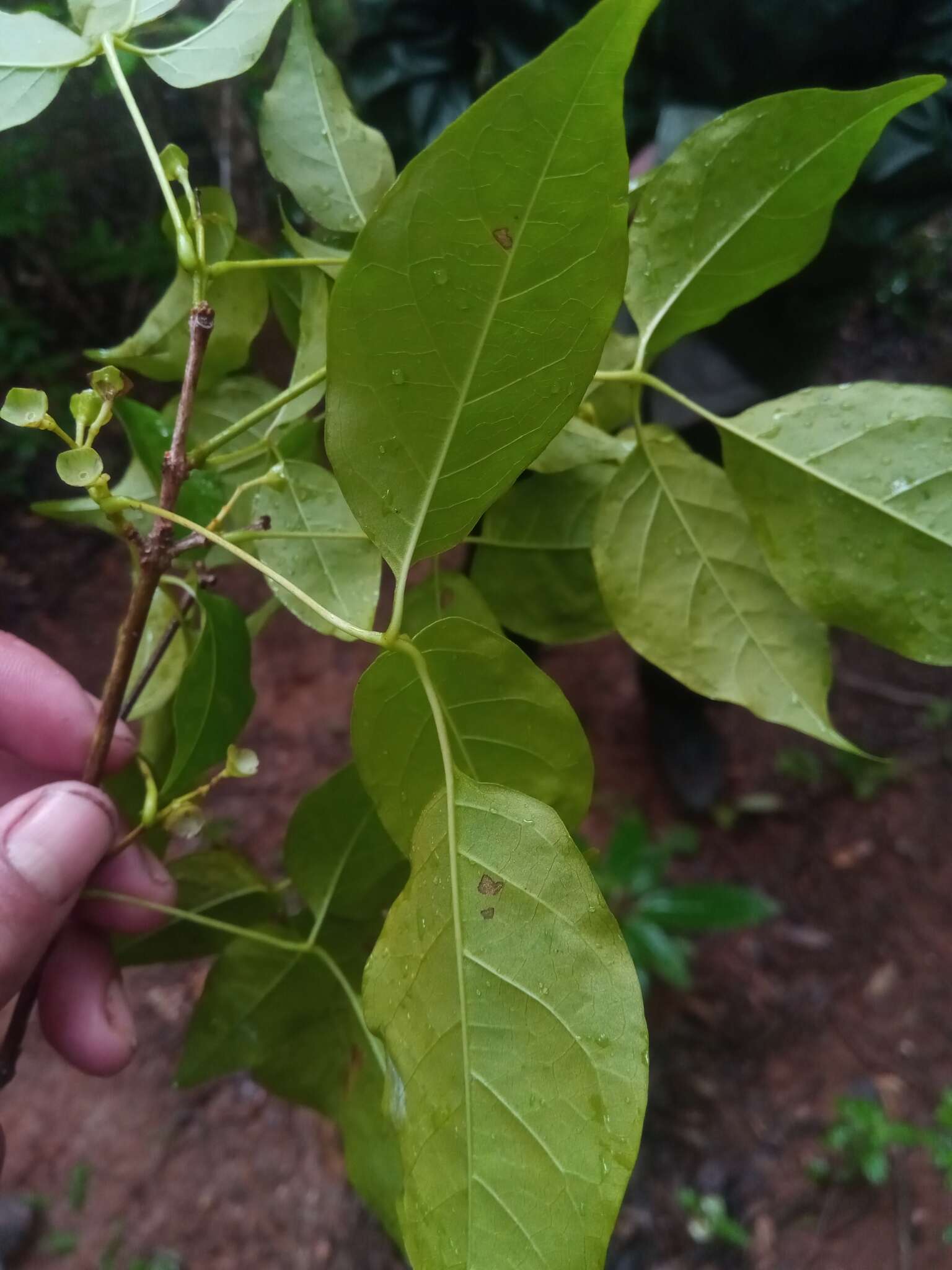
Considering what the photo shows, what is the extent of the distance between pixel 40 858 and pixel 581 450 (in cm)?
37

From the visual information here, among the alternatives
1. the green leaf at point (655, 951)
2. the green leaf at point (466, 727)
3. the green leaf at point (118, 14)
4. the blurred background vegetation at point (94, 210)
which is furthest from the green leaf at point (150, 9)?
the green leaf at point (655, 951)

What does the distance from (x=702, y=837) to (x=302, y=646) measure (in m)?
0.87

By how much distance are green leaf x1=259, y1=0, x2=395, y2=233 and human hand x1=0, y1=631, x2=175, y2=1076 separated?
0.35 m

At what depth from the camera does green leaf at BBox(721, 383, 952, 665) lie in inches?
15.7

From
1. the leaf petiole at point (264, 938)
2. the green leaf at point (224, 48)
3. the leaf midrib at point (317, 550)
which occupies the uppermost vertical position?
the green leaf at point (224, 48)

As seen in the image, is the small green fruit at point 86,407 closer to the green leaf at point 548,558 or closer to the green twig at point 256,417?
the green twig at point 256,417

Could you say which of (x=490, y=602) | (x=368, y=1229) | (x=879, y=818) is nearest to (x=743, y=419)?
(x=490, y=602)

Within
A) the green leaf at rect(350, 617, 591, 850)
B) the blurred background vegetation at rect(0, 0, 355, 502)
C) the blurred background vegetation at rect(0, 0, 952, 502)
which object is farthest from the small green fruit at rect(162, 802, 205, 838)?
the blurred background vegetation at rect(0, 0, 355, 502)

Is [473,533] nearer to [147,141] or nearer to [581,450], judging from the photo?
[581,450]

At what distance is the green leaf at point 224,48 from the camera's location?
38cm

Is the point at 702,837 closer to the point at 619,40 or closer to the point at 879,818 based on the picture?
the point at 879,818

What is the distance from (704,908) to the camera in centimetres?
125

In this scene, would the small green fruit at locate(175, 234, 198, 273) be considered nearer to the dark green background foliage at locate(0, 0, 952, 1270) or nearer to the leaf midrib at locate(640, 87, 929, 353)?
the dark green background foliage at locate(0, 0, 952, 1270)

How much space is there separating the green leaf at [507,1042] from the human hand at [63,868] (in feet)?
0.81
